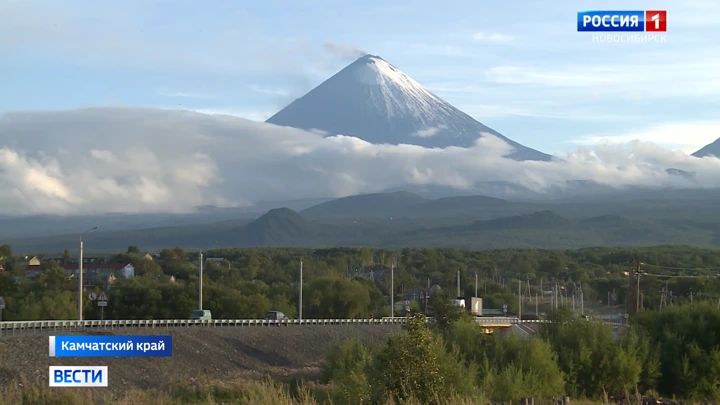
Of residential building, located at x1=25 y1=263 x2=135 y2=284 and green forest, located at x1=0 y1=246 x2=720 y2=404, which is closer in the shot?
green forest, located at x1=0 y1=246 x2=720 y2=404

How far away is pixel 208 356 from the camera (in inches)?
2675

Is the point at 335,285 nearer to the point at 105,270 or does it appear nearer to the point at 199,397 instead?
the point at 105,270

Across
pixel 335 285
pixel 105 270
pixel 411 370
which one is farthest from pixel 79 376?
pixel 105 270

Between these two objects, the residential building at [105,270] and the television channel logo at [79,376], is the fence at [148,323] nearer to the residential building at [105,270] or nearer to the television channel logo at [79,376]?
Answer: the television channel logo at [79,376]

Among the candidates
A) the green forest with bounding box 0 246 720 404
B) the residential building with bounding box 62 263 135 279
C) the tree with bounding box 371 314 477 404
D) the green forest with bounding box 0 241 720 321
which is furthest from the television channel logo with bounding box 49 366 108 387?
the residential building with bounding box 62 263 135 279

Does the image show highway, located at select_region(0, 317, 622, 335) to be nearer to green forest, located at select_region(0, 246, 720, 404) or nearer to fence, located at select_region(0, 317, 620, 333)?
fence, located at select_region(0, 317, 620, 333)

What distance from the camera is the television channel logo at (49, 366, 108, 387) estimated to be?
4562cm

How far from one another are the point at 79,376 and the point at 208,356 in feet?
65.7

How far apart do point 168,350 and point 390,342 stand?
37.7m
